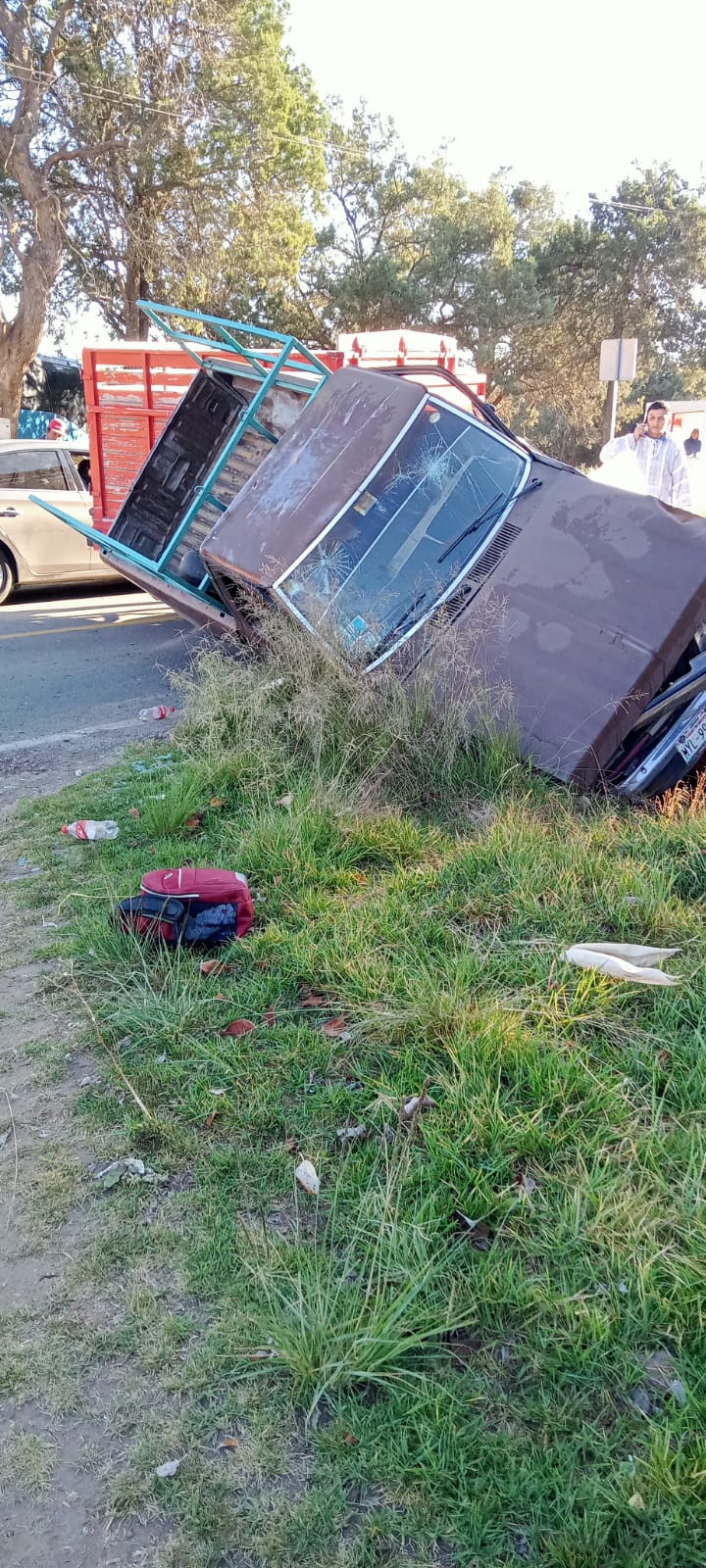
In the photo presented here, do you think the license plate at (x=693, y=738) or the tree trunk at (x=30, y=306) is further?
the tree trunk at (x=30, y=306)

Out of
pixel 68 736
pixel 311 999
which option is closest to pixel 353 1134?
pixel 311 999

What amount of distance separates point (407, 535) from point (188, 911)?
8.28 ft

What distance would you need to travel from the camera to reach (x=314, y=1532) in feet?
6.02

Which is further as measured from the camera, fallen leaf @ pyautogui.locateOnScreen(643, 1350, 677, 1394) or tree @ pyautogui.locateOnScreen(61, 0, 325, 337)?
tree @ pyautogui.locateOnScreen(61, 0, 325, 337)

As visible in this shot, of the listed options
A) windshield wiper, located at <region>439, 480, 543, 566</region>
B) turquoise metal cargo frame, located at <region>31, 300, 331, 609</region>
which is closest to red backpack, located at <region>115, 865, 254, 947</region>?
windshield wiper, located at <region>439, 480, 543, 566</region>

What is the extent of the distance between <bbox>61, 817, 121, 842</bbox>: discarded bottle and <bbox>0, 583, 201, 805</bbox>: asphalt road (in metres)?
0.82

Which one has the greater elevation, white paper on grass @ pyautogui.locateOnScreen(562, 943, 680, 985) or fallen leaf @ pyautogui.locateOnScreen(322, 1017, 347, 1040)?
white paper on grass @ pyautogui.locateOnScreen(562, 943, 680, 985)

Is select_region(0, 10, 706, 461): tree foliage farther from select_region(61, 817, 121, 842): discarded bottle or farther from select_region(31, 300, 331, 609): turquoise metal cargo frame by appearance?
select_region(61, 817, 121, 842): discarded bottle

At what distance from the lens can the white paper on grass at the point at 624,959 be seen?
320 cm

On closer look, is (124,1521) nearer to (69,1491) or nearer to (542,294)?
(69,1491)

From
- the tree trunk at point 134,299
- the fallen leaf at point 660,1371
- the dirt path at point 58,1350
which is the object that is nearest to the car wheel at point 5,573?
the dirt path at point 58,1350

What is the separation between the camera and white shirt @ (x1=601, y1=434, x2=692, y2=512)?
8.76m

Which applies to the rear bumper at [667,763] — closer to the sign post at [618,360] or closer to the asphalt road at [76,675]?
the asphalt road at [76,675]

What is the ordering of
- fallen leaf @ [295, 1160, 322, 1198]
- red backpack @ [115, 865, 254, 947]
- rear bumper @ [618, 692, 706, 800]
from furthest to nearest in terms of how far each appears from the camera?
rear bumper @ [618, 692, 706, 800]
red backpack @ [115, 865, 254, 947]
fallen leaf @ [295, 1160, 322, 1198]
